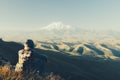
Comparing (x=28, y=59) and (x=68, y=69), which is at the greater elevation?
(x=28, y=59)

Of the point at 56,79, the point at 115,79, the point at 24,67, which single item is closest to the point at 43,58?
the point at 24,67

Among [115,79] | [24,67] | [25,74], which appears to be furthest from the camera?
[115,79]

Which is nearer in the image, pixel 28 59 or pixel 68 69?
pixel 28 59

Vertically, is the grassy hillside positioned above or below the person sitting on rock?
below

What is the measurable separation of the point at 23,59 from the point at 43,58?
342 centimetres

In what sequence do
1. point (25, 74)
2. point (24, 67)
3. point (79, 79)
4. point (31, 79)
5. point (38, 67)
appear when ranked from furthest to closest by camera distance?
point (79, 79), point (38, 67), point (24, 67), point (25, 74), point (31, 79)

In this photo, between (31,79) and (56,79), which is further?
(56,79)

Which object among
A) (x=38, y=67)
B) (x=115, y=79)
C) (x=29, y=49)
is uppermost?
(x=29, y=49)

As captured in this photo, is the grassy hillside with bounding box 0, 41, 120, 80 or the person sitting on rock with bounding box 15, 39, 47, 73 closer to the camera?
the person sitting on rock with bounding box 15, 39, 47, 73

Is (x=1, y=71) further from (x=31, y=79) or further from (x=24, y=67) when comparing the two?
(x=24, y=67)

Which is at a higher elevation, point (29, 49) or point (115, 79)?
point (29, 49)

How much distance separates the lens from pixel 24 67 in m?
28.9

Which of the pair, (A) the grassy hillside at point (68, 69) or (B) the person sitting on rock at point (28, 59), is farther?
(A) the grassy hillside at point (68, 69)

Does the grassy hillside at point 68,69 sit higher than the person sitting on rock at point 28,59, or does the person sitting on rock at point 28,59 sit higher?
the person sitting on rock at point 28,59
